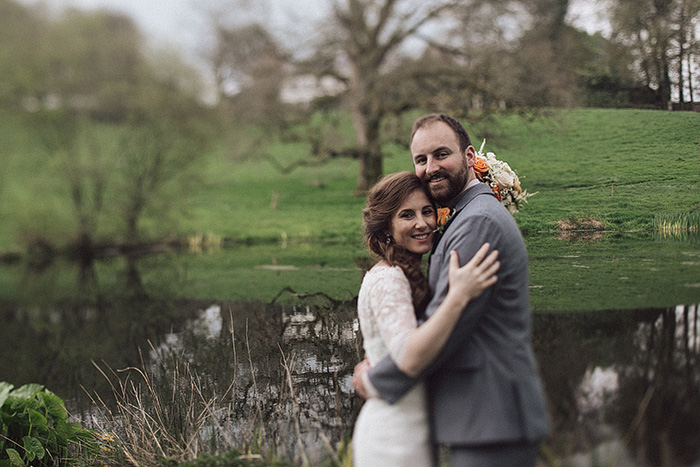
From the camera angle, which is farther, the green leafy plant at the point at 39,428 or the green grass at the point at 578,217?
the green leafy plant at the point at 39,428

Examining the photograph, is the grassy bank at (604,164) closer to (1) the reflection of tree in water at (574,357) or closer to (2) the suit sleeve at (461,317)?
(1) the reflection of tree in water at (574,357)

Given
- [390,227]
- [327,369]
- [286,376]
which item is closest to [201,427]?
[286,376]

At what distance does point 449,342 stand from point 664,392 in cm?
171

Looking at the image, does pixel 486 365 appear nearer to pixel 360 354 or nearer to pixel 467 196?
pixel 467 196

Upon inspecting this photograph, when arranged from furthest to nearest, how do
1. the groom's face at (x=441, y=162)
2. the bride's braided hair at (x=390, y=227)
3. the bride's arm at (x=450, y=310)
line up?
the groom's face at (x=441, y=162), the bride's braided hair at (x=390, y=227), the bride's arm at (x=450, y=310)

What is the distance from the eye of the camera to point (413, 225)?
8.86ft

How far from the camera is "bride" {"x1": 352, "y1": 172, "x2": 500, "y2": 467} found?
7.48ft

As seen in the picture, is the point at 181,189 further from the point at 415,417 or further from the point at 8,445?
the point at 415,417

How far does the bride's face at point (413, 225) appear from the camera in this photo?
8.86 feet

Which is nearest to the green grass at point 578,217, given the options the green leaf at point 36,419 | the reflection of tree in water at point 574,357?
the reflection of tree in water at point 574,357

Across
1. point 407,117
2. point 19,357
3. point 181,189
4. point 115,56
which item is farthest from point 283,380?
point 115,56

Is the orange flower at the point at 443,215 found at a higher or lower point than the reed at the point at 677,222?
higher

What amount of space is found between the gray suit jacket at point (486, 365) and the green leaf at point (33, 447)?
385cm

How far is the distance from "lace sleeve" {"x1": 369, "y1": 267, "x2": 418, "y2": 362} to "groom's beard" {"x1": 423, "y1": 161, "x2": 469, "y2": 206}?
471 mm
